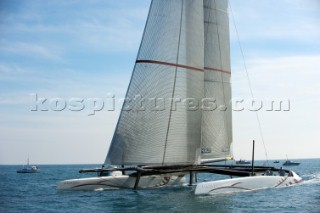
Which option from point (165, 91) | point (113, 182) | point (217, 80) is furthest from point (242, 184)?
point (217, 80)

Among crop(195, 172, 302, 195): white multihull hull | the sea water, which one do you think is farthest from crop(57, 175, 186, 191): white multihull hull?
crop(195, 172, 302, 195): white multihull hull

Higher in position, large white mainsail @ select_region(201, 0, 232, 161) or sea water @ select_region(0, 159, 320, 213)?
large white mainsail @ select_region(201, 0, 232, 161)

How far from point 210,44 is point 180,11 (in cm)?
553

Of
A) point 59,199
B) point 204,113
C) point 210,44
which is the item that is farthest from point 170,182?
point 210,44

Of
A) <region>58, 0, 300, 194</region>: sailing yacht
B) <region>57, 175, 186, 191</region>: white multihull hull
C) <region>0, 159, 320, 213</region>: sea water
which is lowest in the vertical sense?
<region>0, 159, 320, 213</region>: sea water

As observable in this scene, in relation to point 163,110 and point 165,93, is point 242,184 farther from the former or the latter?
point 165,93

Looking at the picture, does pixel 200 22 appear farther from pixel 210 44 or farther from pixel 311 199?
pixel 311 199

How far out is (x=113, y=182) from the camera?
26328mm

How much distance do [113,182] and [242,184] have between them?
8052 millimetres

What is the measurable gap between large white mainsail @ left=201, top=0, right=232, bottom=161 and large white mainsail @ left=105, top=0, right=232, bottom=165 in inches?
155

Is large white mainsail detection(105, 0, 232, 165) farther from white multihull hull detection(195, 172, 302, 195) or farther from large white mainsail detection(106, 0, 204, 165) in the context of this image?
white multihull hull detection(195, 172, 302, 195)

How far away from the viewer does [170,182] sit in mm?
29344

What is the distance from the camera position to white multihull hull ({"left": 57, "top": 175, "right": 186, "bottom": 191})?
83.9 feet

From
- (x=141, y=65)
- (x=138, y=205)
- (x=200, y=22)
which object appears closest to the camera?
(x=138, y=205)
